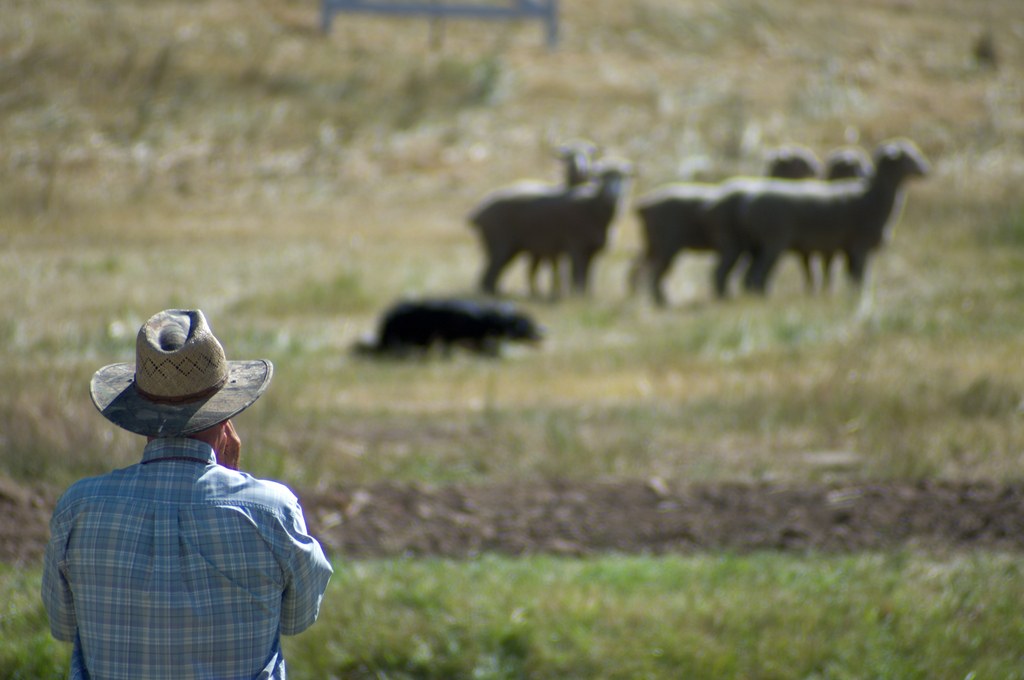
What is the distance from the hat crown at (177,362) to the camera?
2.26 m

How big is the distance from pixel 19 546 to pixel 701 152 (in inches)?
977

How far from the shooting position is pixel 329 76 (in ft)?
104

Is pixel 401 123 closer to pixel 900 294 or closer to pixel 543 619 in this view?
pixel 900 294

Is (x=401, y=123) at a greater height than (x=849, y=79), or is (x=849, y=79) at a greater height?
(x=849, y=79)

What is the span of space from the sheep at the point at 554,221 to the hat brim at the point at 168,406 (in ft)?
39.6

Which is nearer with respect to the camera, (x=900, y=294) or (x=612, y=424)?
(x=612, y=424)

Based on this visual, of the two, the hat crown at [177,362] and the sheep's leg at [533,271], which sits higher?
the hat crown at [177,362]

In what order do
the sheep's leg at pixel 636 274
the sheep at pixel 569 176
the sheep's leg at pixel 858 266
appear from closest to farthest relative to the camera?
the sheep's leg at pixel 858 266, the sheep at pixel 569 176, the sheep's leg at pixel 636 274

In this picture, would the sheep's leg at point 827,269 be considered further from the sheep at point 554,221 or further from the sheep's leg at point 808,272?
the sheep at point 554,221

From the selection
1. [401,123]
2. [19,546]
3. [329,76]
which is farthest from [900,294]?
[329,76]

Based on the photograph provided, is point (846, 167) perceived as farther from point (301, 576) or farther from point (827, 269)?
point (301, 576)

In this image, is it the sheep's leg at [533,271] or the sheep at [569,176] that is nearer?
the sheep at [569,176]

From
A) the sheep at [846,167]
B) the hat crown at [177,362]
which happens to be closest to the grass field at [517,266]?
the sheep at [846,167]

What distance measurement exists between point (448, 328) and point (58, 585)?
347 inches
